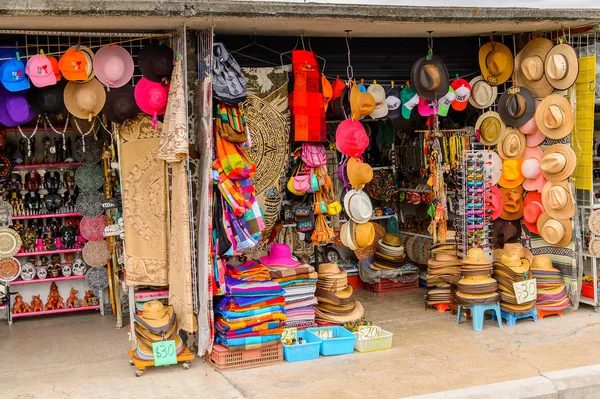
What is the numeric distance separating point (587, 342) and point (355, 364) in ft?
7.14

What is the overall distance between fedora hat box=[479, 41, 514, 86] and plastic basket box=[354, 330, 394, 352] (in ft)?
9.44

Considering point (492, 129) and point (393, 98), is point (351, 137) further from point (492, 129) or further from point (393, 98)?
point (492, 129)

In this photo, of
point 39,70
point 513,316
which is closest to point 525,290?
point 513,316

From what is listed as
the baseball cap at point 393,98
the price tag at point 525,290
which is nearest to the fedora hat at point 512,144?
the baseball cap at point 393,98

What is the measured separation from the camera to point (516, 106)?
24.8ft

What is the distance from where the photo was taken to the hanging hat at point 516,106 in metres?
7.57

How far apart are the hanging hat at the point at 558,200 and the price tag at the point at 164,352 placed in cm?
393

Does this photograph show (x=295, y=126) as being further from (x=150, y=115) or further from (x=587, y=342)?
(x=587, y=342)

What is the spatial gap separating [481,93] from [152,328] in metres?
4.05

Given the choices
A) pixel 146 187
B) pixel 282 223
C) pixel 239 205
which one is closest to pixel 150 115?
pixel 146 187

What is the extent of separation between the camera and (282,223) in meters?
7.27

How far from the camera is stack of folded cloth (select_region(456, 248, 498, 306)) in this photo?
7.21 meters

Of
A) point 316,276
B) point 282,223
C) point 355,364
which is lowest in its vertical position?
point 355,364

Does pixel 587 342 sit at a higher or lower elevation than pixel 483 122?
lower
